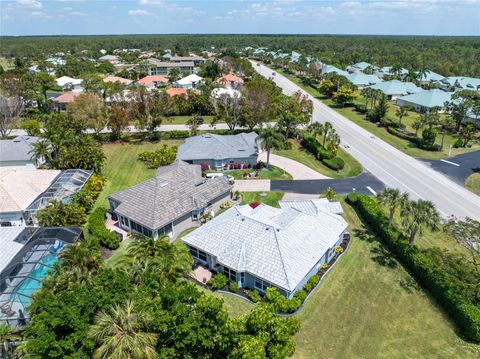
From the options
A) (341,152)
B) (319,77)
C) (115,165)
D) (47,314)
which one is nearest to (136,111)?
(115,165)

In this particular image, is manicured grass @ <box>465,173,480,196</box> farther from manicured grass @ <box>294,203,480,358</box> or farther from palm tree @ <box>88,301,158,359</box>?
palm tree @ <box>88,301,158,359</box>

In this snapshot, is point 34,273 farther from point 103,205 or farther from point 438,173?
point 438,173

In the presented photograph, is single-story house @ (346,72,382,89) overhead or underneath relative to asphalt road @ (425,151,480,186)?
overhead

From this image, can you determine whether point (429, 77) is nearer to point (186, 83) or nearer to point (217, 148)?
point (186, 83)

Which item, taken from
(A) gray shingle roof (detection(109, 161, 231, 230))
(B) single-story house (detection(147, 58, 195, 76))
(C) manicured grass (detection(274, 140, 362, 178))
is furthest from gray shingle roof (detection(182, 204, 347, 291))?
(B) single-story house (detection(147, 58, 195, 76))

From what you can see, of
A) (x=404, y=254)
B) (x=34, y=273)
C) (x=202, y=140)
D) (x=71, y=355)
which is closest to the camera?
(x=71, y=355)

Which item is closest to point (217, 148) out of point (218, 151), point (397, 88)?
point (218, 151)
